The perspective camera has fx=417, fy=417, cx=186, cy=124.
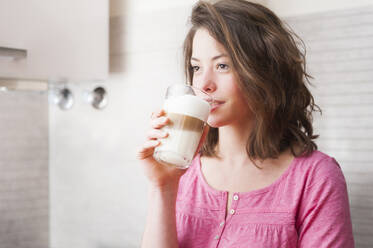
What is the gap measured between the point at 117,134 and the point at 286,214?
2.89ft

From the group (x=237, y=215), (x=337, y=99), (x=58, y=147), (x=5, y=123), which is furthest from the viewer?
(x=58, y=147)

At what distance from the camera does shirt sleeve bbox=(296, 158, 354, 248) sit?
0.98m

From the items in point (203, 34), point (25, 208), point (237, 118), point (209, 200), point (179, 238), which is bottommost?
point (25, 208)

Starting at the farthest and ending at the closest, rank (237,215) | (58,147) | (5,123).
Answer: (58,147)
(5,123)
(237,215)

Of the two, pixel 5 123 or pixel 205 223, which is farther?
pixel 5 123

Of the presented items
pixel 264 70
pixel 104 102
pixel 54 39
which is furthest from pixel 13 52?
pixel 264 70

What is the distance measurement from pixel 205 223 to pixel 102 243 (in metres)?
0.82

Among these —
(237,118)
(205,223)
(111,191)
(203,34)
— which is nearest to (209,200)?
(205,223)

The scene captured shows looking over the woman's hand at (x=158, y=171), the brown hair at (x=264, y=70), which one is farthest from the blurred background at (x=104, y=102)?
the woman's hand at (x=158, y=171)

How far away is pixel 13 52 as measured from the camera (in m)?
1.25

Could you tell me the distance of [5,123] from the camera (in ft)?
5.58

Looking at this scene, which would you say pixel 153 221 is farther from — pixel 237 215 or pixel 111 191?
pixel 111 191

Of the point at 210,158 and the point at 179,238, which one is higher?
the point at 210,158

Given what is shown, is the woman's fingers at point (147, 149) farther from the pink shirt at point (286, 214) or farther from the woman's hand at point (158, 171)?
the pink shirt at point (286, 214)
